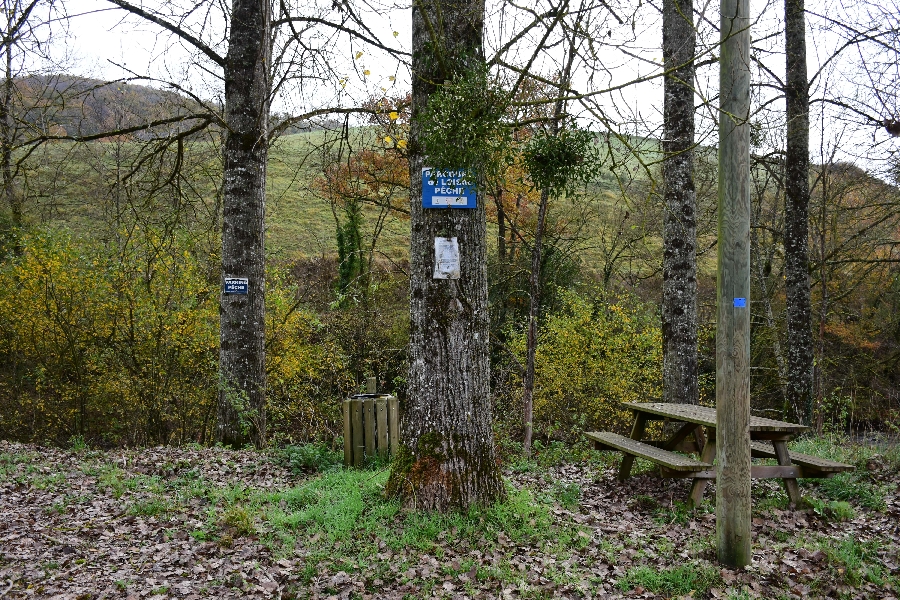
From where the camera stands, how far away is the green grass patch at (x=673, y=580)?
414 centimetres

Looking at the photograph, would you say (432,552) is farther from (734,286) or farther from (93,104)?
(93,104)

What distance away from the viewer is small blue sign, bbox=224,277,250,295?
27.2ft

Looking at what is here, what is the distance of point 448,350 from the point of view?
512cm

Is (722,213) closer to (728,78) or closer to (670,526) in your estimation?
(728,78)

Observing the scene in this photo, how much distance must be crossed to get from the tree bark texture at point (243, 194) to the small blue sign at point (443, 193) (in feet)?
12.9

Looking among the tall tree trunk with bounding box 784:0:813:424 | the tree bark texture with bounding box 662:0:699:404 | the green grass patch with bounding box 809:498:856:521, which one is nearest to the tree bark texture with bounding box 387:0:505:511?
the green grass patch with bounding box 809:498:856:521

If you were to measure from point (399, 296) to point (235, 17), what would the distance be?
1393 cm

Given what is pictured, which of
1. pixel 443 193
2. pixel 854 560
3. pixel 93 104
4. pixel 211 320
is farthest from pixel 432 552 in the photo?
pixel 211 320

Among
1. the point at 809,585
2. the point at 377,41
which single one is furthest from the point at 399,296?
the point at 809,585

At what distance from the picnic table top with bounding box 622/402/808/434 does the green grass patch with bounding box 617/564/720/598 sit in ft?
5.57

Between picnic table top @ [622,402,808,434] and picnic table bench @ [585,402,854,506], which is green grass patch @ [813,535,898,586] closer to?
picnic table bench @ [585,402,854,506]

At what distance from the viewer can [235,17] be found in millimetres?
7898

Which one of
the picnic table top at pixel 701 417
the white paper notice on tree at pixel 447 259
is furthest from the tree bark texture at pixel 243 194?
the picnic table top at pixel 701 417

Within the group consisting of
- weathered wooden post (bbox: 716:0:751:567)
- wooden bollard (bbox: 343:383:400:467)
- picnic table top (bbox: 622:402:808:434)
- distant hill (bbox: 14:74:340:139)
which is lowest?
wooden bollard (bbox: 343:383:400:467)
